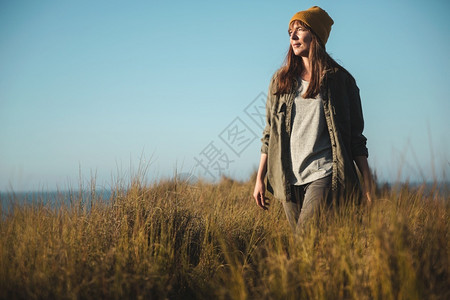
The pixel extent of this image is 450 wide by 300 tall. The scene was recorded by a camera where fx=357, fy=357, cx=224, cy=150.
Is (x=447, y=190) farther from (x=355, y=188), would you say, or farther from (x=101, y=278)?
(x=101, y=278)

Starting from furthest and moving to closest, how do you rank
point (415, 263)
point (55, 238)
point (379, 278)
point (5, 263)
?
point (55, 238)
point (5, 263)
point (415, 263)
point (379, 278)

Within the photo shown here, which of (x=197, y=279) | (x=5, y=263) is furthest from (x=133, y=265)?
Answer: (x=5, y=263)

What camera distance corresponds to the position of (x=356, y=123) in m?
2.83

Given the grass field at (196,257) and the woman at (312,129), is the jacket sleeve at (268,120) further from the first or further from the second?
the grass field at (196,257)

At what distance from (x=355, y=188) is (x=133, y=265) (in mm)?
1747

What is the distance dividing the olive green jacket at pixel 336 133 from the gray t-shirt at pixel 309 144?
45 millimetres

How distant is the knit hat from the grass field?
1367 mm

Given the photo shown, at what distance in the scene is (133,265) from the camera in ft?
8.21

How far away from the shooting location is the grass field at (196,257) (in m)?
2.06

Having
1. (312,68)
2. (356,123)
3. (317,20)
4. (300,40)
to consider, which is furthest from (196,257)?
(317,20)

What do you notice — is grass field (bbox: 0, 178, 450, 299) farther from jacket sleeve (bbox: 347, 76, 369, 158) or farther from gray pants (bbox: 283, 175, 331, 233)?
jacket sleeve (bbox: 347, 76, 369, 158)

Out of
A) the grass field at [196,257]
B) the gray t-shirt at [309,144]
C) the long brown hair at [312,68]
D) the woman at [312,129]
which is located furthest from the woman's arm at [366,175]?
the long brown hair at [312,68]

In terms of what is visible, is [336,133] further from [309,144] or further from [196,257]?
[196,257]

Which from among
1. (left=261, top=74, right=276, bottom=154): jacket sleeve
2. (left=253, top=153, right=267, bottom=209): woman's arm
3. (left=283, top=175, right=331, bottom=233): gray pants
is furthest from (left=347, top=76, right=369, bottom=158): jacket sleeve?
(left=253, top=153, right=267, bottom=209): woman's arm
